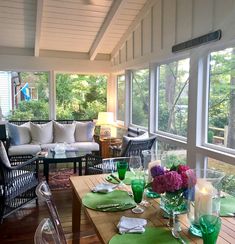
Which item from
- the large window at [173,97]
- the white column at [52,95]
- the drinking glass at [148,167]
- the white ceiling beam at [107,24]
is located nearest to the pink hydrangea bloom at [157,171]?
the drinking glass at [148,167]

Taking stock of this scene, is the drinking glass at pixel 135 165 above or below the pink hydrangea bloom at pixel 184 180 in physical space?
below

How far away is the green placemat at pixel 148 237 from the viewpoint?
1.31m

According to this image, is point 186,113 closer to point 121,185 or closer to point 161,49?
point 161,49

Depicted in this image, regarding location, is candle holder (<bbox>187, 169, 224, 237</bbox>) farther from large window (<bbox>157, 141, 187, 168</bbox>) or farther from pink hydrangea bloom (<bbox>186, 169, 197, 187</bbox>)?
large window (<bbox>157, 141, 187, 168</bbox>)

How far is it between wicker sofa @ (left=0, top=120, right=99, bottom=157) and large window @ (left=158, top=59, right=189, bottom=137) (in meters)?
1.75

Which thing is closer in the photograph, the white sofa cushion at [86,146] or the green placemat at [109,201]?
the green placemat at [109,201]

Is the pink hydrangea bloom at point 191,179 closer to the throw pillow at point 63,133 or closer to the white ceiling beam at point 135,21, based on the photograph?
the white ceiling beam at point 135,21

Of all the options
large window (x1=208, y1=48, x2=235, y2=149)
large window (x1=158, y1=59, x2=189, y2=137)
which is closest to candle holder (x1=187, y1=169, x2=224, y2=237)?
large window (x1=208, y1=48, x2=235, y2=149)

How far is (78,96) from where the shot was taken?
6.66 meters

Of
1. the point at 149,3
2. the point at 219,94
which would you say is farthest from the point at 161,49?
the point at 219,94

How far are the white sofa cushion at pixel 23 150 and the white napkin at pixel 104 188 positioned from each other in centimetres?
350

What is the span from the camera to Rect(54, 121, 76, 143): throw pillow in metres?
5.78

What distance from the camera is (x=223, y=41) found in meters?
3.00

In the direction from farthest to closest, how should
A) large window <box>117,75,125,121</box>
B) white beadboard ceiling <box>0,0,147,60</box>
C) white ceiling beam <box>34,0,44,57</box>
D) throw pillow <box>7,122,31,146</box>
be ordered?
large window <box>117,75,125,121</box> < throw pillow <box>7,122,31,146</box> < white beadboard ceiling <box>0,0,147,60</box> < white ceiling beam <box>34,0,44,57</box>
